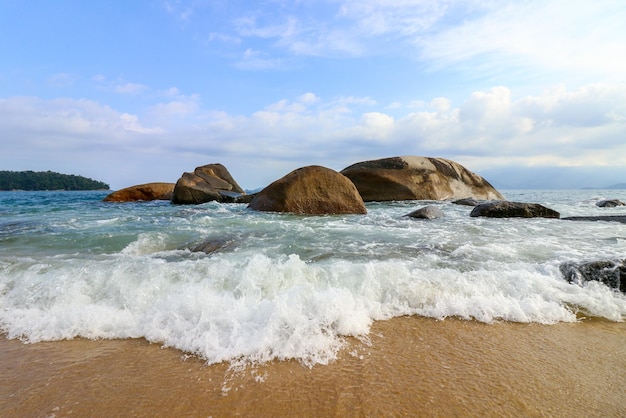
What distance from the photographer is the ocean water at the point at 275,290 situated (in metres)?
2.31

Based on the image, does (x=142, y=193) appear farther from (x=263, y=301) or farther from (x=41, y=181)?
(x=41, y=181)

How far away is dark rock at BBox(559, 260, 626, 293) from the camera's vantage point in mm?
3111

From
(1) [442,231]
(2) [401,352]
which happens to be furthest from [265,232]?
(2) [401,352]

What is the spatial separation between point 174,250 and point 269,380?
3433mm

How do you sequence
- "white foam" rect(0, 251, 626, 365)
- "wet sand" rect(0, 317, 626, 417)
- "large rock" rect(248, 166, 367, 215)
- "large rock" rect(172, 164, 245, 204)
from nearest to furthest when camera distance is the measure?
"wet sand" rect(0, 317, 626, 417), "white foam" rect(0, 251, 626, 365), "large rock" rect(248, 166, 367, 215), "large rock" rect(172, 164, 245, 204)

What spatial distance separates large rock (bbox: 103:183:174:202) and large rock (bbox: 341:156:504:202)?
397 inches

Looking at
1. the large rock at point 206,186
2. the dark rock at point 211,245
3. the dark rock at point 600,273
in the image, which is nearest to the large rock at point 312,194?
the dark rock at point 211,245

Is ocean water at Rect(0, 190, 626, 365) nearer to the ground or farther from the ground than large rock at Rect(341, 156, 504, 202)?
nearer to the ground

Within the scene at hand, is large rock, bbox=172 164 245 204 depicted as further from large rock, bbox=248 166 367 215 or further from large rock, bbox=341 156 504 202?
large rock, bbox=341 156 504 202

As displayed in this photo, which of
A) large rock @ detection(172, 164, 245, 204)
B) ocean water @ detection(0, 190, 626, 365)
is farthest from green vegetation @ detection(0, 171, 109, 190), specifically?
ocean water @ detection(0, 190, 626, 365)

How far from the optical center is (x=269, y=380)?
5.81 ft

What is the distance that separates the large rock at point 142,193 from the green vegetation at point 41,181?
181 ft

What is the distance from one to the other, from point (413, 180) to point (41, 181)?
68.2 m

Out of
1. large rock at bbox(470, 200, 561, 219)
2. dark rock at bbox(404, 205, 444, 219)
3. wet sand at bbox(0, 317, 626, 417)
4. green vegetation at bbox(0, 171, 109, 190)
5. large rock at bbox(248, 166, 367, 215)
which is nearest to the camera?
wet sand at bbox(0, 317, 626, 417)
